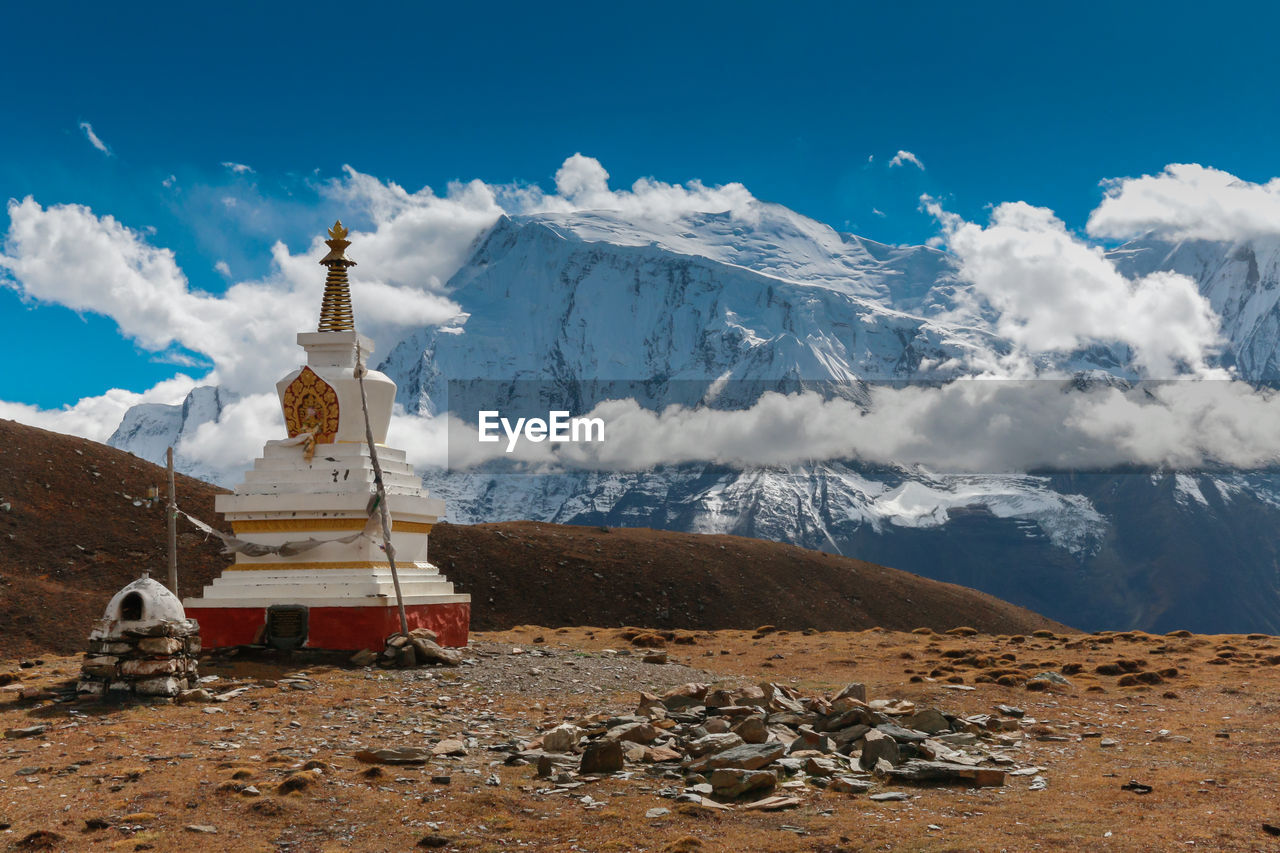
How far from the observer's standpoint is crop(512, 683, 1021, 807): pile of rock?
1202 cm

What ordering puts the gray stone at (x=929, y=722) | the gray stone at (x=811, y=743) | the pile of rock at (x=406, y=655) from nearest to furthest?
the gray stone at (x=811, y=743) < the gray stone at (x=929, y=722) < the pile of rock at (x=406, y=655)


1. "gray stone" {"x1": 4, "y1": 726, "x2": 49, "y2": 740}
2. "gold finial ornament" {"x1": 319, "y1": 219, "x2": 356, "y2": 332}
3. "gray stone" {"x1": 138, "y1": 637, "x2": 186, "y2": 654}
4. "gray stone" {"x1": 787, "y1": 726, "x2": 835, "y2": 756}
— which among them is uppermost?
"gold finial ornament" {"x1": 319, "y1": 219, "x2": 356, "y2": 332}

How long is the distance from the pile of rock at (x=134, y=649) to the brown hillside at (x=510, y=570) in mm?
16784

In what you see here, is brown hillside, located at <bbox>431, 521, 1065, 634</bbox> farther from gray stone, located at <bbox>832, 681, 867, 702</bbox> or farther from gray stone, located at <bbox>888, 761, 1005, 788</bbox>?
gray stone, located at <bbox>888, 761, 1005, 788</bbox>

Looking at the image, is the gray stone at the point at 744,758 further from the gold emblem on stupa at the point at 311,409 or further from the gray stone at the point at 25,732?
the gold emblem on stupa at the point at 311,409

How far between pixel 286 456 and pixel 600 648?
344 inches

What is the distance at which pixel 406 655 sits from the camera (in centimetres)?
1959

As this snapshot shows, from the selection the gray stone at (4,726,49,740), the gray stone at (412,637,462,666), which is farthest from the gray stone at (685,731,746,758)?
the gray stone at (4,726,49,740)

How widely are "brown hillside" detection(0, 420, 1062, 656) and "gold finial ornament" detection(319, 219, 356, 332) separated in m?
14.3

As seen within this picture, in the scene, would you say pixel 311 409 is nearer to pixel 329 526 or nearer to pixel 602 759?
pixel 329 526

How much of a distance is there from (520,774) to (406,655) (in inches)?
308

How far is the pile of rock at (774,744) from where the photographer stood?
12023 millimetres

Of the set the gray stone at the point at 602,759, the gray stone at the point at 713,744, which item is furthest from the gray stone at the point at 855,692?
the gray stone at the point at 602,759

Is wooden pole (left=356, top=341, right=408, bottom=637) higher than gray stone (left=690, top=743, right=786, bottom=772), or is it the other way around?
wooden pole (left=356, top=341, right=408, bottom=637)
